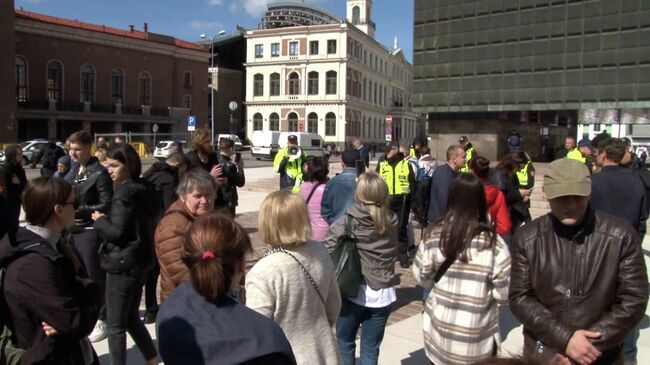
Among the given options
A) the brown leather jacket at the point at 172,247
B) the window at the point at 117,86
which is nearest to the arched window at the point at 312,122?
the window at the point at 117,86

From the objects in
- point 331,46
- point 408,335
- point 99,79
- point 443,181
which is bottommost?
point 408,335

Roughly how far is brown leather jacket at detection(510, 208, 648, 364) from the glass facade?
21255 mm

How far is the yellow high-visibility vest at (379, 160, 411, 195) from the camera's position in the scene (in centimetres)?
955

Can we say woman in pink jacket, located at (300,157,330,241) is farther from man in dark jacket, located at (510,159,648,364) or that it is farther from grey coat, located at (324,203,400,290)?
man in dark jacket, located at (510,159,648,364)

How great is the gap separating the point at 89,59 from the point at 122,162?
5955 cm

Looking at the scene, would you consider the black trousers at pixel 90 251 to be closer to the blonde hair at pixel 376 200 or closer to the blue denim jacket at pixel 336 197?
the blue denim jacket at pixel 336 197

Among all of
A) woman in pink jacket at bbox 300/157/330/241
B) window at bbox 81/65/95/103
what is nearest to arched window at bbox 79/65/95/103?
window at bbox 81/65/95/103

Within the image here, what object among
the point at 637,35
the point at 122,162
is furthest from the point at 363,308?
the point at 637,35

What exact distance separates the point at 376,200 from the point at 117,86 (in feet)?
203

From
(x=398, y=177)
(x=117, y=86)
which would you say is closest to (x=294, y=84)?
(x=117, y=86)

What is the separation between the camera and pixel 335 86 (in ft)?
245

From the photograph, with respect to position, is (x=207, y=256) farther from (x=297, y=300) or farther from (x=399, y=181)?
(x=399, y=181)

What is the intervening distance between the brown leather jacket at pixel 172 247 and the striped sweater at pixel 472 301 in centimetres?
156

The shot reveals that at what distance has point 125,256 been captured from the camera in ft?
13.6
